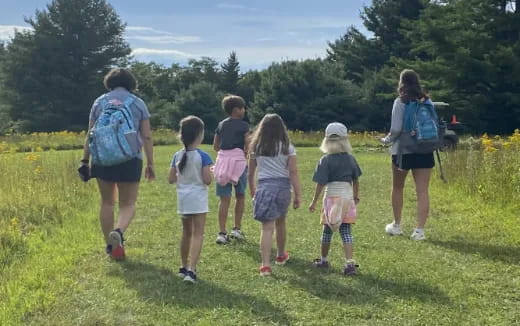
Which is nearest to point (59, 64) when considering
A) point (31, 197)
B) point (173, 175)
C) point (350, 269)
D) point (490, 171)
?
point (31, 197)

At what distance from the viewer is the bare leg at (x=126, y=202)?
19.1ft

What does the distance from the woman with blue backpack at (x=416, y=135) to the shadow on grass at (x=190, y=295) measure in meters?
2.81

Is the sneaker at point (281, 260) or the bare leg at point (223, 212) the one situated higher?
the bare leg at point (223, 212)

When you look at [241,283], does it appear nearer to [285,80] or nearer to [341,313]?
[341,313]

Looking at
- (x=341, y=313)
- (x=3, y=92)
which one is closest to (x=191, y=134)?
(x=341, y=313)

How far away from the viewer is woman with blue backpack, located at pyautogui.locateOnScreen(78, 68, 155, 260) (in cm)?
558

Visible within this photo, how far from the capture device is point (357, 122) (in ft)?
108

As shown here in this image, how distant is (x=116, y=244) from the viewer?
227 inches

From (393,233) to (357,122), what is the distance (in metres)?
26.4

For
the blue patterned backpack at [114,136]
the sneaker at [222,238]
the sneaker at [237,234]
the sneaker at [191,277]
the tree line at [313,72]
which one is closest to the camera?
the sneaker at [191,277]

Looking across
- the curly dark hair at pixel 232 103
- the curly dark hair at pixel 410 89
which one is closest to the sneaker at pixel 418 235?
the curly dark hair at pixel 410 89

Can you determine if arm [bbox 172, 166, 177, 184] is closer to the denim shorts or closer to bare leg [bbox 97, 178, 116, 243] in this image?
bare leg [bbox 97, 178, 116, 243]

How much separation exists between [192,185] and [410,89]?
290cm

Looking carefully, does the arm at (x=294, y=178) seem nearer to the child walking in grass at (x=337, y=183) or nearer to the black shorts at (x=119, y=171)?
the child walking in grass at (x=337, y=183)
